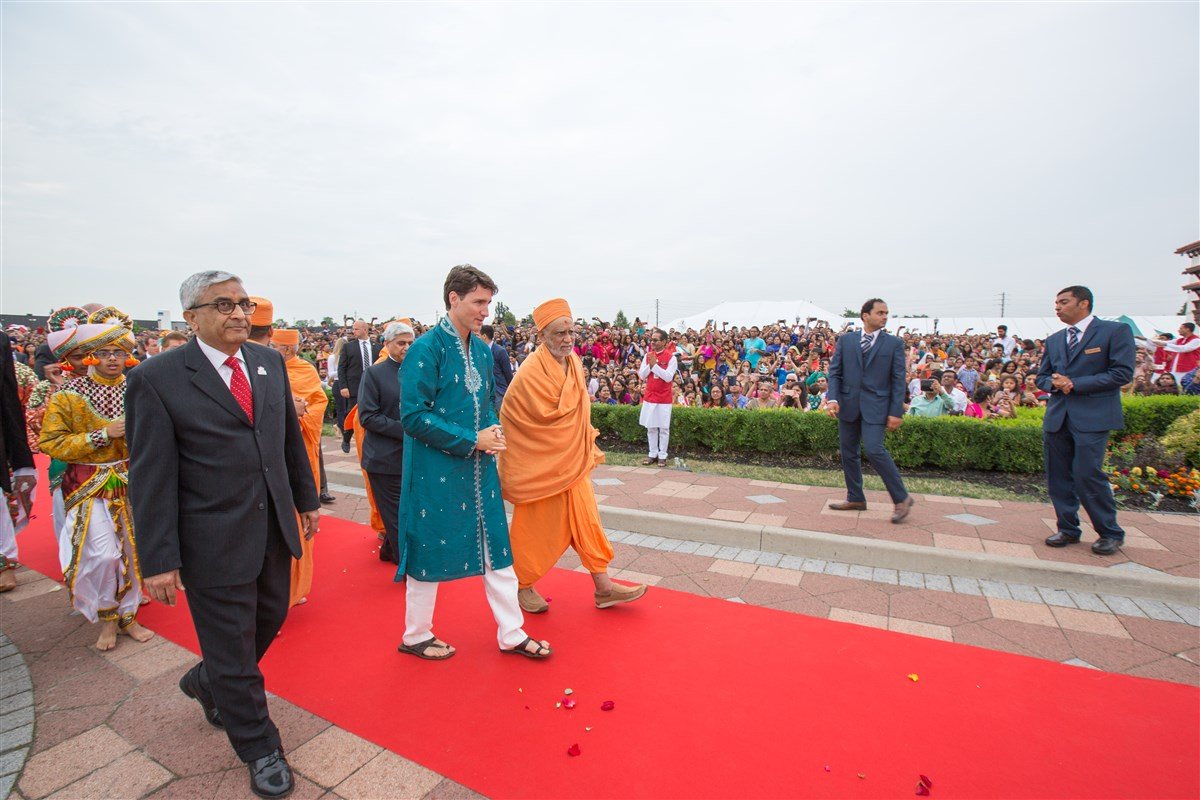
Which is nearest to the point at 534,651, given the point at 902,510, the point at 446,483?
the point at 446,483

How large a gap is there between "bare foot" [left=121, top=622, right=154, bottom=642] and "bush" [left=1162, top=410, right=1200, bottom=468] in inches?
372

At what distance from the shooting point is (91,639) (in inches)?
145

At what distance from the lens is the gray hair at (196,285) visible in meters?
2.37

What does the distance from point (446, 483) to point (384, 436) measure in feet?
4.77

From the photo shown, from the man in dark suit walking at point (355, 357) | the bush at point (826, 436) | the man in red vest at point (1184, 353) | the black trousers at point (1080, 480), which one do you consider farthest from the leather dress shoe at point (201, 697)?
the man in red vest at point (1184, 353)

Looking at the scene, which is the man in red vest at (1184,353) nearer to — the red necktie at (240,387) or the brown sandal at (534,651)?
the brown sandal at (534,651)

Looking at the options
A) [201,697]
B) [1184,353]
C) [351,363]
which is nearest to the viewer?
[201,697]

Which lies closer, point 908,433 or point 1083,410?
point 1083,410

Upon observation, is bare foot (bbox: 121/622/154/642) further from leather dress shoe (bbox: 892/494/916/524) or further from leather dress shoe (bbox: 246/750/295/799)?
leather dress shoe (bbox: 892/494/916/524)

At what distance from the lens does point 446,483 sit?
3.15m

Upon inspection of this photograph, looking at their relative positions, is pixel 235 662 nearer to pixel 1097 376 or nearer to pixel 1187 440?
pixel 1097 376

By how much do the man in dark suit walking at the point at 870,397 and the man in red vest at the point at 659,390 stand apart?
8.96ft

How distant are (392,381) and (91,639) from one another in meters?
2.36

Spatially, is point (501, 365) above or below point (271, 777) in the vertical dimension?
above
